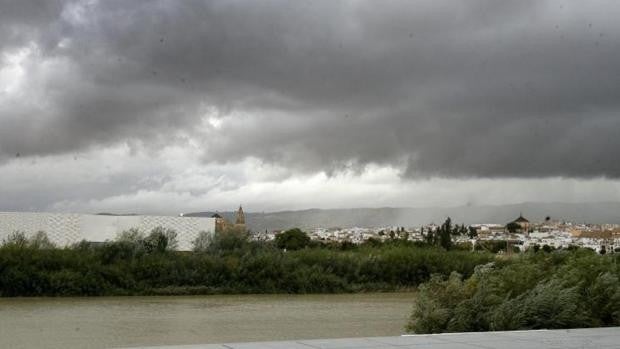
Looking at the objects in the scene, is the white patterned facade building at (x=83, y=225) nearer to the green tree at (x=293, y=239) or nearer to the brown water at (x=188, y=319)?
the green tree at (x=293, y=239)

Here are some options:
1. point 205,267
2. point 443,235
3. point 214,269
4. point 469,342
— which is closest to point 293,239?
point 443,235

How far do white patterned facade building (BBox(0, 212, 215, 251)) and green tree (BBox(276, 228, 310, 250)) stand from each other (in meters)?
6.67

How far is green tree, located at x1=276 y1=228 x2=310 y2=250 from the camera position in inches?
2274

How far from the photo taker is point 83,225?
5647 cm

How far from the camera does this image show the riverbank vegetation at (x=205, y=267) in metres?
33.8

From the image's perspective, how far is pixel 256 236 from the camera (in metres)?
44.1

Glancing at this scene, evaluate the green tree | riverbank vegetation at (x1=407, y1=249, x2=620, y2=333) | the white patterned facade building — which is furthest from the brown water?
the green tree

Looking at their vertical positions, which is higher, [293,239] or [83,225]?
[83,225]

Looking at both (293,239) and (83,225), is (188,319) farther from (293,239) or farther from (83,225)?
(293,239)

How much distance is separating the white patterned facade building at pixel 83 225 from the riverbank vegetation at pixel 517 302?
35816 mm

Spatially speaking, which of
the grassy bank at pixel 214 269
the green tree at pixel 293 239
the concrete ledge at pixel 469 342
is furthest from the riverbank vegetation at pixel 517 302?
the green tree at pixel 293 239

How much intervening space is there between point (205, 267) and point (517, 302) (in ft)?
80.8

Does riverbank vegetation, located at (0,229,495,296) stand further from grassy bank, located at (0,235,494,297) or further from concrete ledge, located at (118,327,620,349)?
concrete ledge, located at (118,327,620,349)

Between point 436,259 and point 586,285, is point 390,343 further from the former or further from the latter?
point 436,259
